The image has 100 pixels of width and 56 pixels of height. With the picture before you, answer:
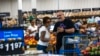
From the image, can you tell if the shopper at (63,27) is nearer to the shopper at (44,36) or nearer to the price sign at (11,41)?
the shopper at (44,36)

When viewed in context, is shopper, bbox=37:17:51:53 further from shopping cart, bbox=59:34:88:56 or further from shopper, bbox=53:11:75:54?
shopping cart, bbox=59:34:88:56

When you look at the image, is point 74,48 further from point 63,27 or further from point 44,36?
point 44,36

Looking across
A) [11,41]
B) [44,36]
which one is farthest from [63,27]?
[11,41]

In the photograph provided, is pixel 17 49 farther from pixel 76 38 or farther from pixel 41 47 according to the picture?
pixel 76 38

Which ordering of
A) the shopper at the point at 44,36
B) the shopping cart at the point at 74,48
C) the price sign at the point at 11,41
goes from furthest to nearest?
the price sign at the point at 11,41 → the shopper at the point at 44,36 → the shopping cart at the point at 74,48

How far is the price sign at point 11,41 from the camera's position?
27.4 ft

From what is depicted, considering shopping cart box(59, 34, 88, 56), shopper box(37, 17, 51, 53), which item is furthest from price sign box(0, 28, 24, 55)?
shopping cart box(59, 34, 88, 56)

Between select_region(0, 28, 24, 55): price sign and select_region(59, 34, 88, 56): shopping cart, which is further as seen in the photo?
select_region(0, 28, 24, 55): price sign

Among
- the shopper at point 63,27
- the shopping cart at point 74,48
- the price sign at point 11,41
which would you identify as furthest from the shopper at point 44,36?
the price sign at point 11,41

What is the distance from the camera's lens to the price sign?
836 centimetres

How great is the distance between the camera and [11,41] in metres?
8.40

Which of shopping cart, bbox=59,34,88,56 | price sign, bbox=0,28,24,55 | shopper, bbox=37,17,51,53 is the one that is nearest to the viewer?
shopping cart, bbox=59,34,88,56

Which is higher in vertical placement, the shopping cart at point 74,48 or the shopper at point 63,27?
the shopper at point 63,27

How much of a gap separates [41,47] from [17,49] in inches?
56.9
